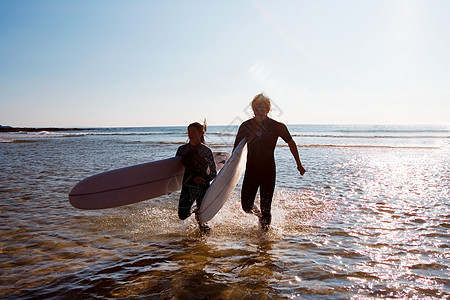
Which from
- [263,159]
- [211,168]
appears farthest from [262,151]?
[211,168]

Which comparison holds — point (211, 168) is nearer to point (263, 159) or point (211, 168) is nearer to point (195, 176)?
point (195, 176)

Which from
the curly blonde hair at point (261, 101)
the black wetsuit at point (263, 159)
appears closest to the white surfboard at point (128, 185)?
the black wetsuit at point (263, 159)

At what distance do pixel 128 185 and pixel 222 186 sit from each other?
5.25 ft

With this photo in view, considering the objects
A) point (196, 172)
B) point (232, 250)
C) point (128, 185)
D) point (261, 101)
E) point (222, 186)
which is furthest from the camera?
point (128, 185)

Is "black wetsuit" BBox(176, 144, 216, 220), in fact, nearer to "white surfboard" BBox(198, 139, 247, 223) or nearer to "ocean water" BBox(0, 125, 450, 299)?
"white surfboard" BBox(198, 139, 247, 223)

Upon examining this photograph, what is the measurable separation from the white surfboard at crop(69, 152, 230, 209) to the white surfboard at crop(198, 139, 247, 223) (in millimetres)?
828

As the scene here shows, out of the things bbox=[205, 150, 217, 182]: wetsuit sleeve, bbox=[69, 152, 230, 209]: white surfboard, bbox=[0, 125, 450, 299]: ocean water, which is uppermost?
bbox=[205, 150, 217, 182]: wetsuit sleeve

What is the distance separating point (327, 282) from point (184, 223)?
2.82m

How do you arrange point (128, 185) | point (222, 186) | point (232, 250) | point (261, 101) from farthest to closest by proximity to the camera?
point (128, 185) → point (222, 186) → point (261, 101) → point (232, 250)

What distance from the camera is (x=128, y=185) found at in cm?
522

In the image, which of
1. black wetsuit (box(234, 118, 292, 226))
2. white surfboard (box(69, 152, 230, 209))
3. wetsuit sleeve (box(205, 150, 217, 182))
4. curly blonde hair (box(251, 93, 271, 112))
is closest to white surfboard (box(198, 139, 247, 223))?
wetsuit sleeve (box(205, 150, 217, 182))

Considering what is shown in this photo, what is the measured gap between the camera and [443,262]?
3609 mm

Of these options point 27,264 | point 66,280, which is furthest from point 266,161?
point 27,264

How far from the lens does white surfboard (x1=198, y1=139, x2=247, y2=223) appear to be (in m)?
4.55
